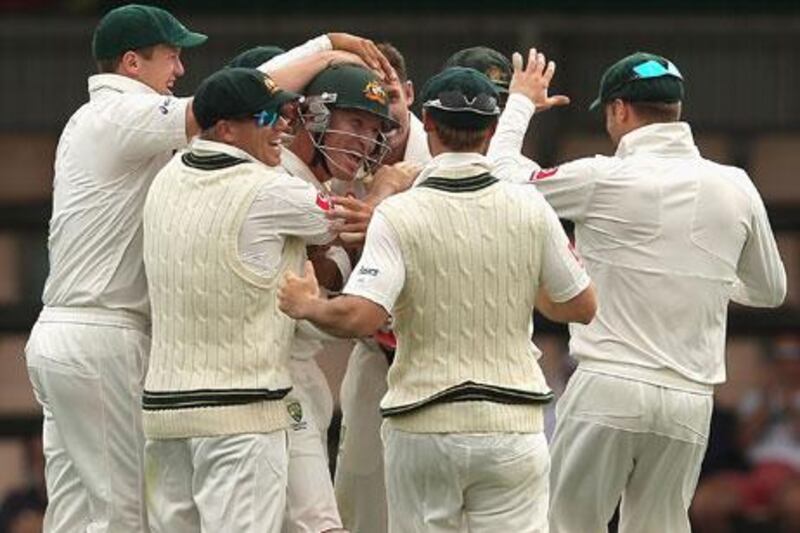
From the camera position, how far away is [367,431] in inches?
520

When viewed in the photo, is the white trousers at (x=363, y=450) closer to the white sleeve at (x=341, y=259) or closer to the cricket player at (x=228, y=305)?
the white sleeve at (x=341, y=259)

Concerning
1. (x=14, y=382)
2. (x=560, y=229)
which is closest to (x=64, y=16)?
(x=14, y=382)

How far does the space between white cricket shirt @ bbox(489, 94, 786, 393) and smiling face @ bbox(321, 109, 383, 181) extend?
50 cm

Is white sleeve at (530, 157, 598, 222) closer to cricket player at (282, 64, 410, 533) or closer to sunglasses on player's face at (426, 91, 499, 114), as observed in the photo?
cricket player at (282, 64, 410, 533)

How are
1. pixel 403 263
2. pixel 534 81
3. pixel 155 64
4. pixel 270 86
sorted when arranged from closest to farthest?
1. pixel 403 263
2. pixel 270 86
3. pixel 155 64
4. pixel 534 81

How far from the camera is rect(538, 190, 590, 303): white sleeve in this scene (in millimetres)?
11898

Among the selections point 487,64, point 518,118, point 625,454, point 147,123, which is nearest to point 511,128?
point 518,118

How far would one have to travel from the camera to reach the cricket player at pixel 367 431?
520 inches

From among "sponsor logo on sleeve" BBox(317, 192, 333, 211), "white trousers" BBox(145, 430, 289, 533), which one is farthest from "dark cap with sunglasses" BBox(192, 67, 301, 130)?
"white trousers" BBox(145, 430, 289, 533)

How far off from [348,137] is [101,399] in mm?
1232

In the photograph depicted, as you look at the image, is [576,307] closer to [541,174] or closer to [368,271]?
[368,271]

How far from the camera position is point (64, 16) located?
18.7 m

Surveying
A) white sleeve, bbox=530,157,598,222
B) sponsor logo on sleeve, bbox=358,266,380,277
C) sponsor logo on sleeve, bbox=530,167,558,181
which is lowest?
white sleeve, bbox=530,157,598,222

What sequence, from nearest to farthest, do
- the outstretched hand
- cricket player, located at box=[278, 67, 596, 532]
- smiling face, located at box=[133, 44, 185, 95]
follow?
cricket player, located at box=[278, 67, 596, 532], the outstretched hand, smiling face, located at box=[133, 44, 185, 95]
